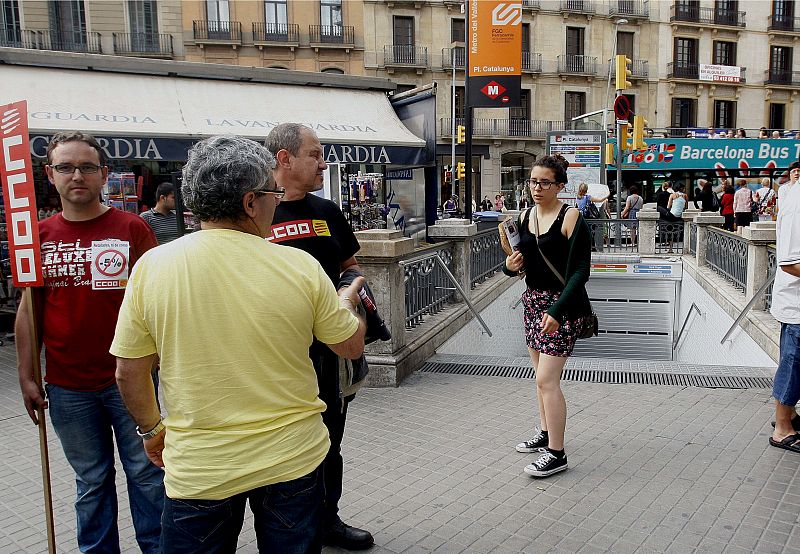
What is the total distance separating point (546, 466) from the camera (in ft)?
13.2

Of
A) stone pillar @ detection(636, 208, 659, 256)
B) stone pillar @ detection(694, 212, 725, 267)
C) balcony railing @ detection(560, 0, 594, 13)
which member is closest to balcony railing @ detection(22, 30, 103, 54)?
balcony railing @ detection(560, 0, 594, 13)

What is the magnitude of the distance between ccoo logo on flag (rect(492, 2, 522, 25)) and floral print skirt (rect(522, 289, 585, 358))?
7.82 metres

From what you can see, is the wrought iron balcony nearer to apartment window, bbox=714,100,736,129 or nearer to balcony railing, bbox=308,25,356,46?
balcony railing, bbox=308,25,356,46

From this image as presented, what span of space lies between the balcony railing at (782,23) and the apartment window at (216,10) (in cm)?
3535

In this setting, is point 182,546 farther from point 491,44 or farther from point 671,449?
point 491,44

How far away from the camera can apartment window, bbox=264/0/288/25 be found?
36812 millimetres

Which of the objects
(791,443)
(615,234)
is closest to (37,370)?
(791,443)

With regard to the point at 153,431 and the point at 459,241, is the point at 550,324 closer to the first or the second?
the point at 153,431

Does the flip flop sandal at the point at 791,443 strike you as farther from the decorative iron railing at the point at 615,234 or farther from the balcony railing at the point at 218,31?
the balcony railing at the point at 218,31

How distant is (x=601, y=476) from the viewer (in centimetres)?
407

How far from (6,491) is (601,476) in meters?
3.63

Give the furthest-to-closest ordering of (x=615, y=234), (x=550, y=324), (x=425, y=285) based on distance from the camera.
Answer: (x=615, y=234)
(x=425, y=285)
(x=550, y=324)

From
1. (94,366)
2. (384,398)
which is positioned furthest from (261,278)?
(384,398)

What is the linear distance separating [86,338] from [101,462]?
53 cm
